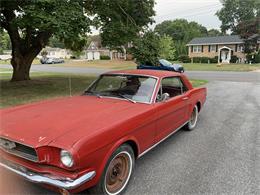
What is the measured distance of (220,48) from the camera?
1722 inches

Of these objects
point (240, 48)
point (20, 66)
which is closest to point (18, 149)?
point (20, 66)

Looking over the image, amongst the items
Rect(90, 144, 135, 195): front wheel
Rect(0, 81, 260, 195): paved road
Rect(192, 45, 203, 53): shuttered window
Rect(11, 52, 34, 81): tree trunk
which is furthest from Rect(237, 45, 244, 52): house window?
Rect(90, 144, 135, 195): front wheel

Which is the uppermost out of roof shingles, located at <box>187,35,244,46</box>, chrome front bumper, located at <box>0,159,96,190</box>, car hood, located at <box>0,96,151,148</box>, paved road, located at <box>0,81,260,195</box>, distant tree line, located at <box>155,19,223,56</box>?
distant tree line, located at <box>155,19,223,56</box>

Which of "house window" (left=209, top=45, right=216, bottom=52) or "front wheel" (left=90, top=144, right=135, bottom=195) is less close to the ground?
"house window" (left=209, top=45, right=216, bottom=52)

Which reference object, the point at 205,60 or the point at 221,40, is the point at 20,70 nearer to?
the point at 205,60

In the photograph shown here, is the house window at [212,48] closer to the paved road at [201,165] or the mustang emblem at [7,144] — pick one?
the paved road at [201,165]

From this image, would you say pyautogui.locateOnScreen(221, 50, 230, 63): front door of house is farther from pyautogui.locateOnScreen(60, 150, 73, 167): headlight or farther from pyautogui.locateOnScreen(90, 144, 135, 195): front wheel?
pyautogui.locateOnScreen(60, 150, 73, 167): headlight

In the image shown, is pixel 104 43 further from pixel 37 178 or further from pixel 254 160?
pixel 37 178

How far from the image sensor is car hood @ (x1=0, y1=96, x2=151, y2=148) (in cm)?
272

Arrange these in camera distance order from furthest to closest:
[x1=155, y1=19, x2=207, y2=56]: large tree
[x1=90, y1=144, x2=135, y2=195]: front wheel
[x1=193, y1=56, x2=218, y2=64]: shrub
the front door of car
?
[x1=155, y1=19, x2=207, y2=56]: large tree, [x1=193, y1=56, x2=218, y2=64]: shrub, the front door of car, [x1=90, y1=144, x2=135, y2=195]: front wheel

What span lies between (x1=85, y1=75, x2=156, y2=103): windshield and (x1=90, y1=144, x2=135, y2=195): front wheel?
1.06m

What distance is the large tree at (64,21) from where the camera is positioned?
27.0 ft

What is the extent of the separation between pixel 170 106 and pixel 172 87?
2.73 feet

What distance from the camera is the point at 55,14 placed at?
27.1ft
